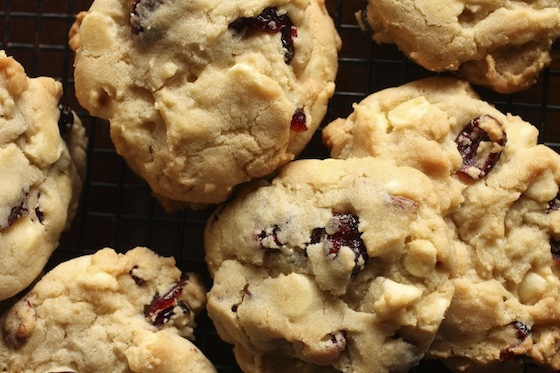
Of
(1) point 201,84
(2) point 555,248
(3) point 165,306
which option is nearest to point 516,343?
(2) point 555,248

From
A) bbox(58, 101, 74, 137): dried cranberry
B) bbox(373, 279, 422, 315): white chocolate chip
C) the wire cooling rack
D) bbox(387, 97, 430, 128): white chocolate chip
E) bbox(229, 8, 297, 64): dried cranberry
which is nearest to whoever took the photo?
bbox(373, 279, 422, 315): white chocolate chip

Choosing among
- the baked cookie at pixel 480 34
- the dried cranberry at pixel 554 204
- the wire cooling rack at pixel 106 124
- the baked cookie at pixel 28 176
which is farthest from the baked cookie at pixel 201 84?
the dried cranberry at pixel 554 204

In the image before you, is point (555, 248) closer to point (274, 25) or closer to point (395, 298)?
point (395, 298)

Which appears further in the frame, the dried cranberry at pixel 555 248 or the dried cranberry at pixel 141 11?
the dried cranberry at pixel 555 248

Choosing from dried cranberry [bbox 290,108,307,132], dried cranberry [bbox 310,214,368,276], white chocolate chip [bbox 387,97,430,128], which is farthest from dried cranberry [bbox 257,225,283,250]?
white chocolate chip [bbox 387,97,430,128]

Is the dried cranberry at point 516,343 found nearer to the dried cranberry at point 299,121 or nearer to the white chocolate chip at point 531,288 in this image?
the white chocolate chip at point 531,288

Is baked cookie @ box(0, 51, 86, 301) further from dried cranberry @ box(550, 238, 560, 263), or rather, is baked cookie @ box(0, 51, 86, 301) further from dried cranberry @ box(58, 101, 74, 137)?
dried cranberry @ box(550, 238, 560, 263)
